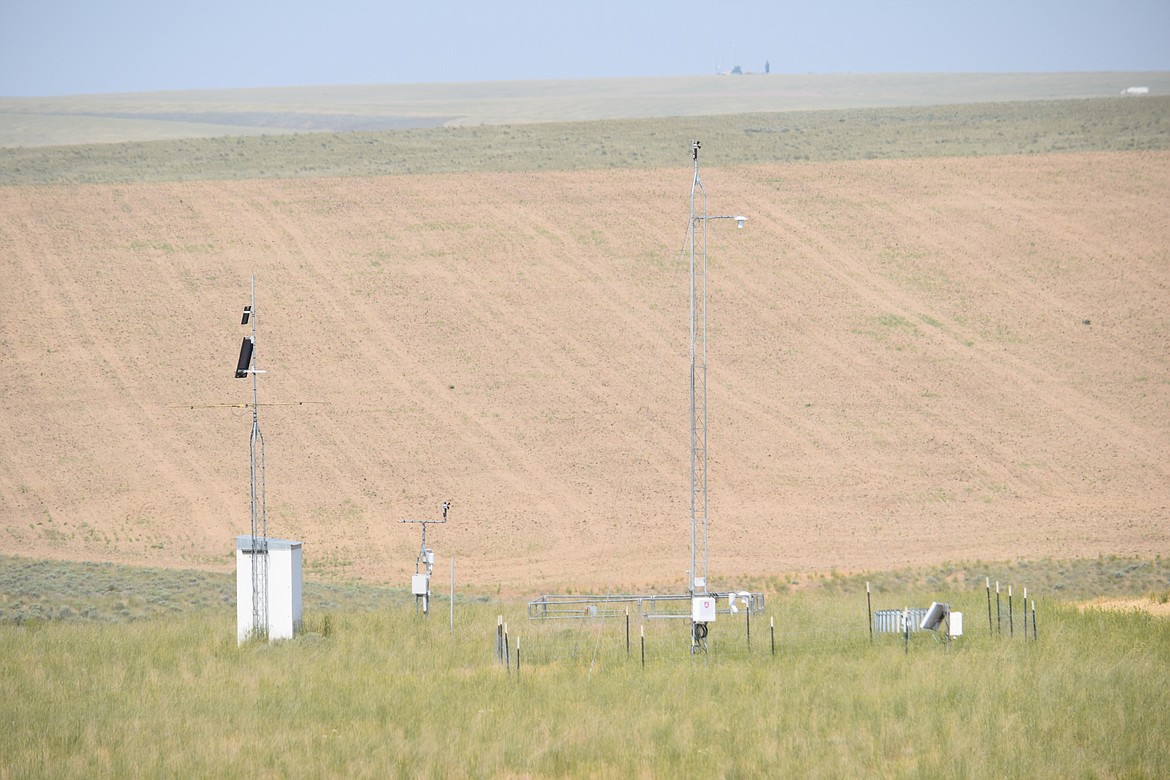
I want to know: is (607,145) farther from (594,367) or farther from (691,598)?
(691,598)

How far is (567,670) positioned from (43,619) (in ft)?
37.8

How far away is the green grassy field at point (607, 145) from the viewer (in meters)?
66.5

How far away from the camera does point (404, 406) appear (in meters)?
45.0

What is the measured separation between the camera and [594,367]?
47594 millimetres

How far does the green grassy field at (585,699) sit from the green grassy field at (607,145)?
42782 millimetres

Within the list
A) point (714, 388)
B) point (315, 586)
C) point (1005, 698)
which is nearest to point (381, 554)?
point (315, 586)

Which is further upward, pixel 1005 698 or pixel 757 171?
pixel 757 171

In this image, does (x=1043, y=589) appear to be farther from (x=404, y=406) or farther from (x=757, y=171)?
(x=757, y=171)

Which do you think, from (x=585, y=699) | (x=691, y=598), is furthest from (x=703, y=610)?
(x=585, y=699)

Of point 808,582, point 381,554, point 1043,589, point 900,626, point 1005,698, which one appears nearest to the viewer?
point 1005,698

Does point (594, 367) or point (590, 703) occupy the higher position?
point (594, 367)

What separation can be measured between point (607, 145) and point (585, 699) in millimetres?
54302

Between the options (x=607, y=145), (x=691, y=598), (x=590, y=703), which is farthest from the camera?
(x=607, y=145)

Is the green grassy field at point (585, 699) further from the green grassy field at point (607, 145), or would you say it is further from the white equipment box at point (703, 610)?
the green grassy field at point (607, 145)
